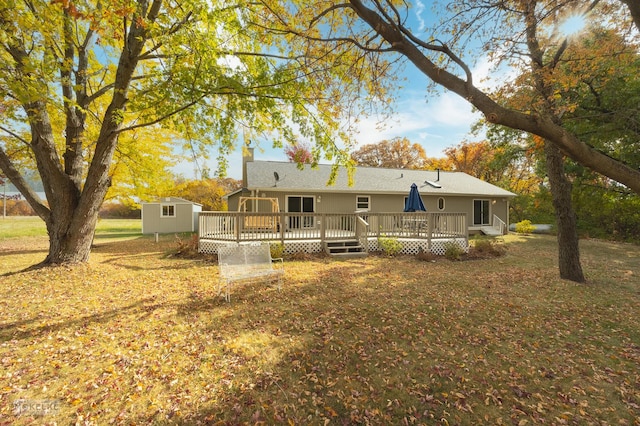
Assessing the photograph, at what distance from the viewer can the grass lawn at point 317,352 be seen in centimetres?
263

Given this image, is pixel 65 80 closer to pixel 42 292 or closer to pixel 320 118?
pixel 42 292

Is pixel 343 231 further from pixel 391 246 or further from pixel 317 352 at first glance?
pixel 317 352

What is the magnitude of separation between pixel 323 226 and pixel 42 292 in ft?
26.6

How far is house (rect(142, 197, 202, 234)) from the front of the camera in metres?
20.1

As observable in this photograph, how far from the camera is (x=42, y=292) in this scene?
554 centimetres

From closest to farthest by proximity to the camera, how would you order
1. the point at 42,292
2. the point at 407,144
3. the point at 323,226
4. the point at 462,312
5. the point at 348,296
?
the point at 462,312, the point at 42,292, the point at 348,296, the point at 323,226, the point at 407,144

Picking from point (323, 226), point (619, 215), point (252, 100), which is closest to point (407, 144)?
point (619, 215)

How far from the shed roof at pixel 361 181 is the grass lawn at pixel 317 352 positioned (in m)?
9.47

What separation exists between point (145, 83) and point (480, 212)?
→ 69.7ft

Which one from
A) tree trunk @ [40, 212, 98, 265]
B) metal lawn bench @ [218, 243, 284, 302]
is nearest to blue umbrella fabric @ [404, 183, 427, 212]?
metal lawn bench @ [218, 243, 284, 302]

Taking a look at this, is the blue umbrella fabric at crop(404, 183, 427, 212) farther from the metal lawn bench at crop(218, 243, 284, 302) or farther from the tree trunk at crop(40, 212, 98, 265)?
the tree trunk at crop(40, 212, 98, 265)

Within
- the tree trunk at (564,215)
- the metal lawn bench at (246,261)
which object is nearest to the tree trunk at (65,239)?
the metal lawn bench at (246,261)

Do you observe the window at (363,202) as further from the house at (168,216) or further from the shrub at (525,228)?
the house at (168,216)

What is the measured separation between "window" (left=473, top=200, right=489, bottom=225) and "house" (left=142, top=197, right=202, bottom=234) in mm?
20624
